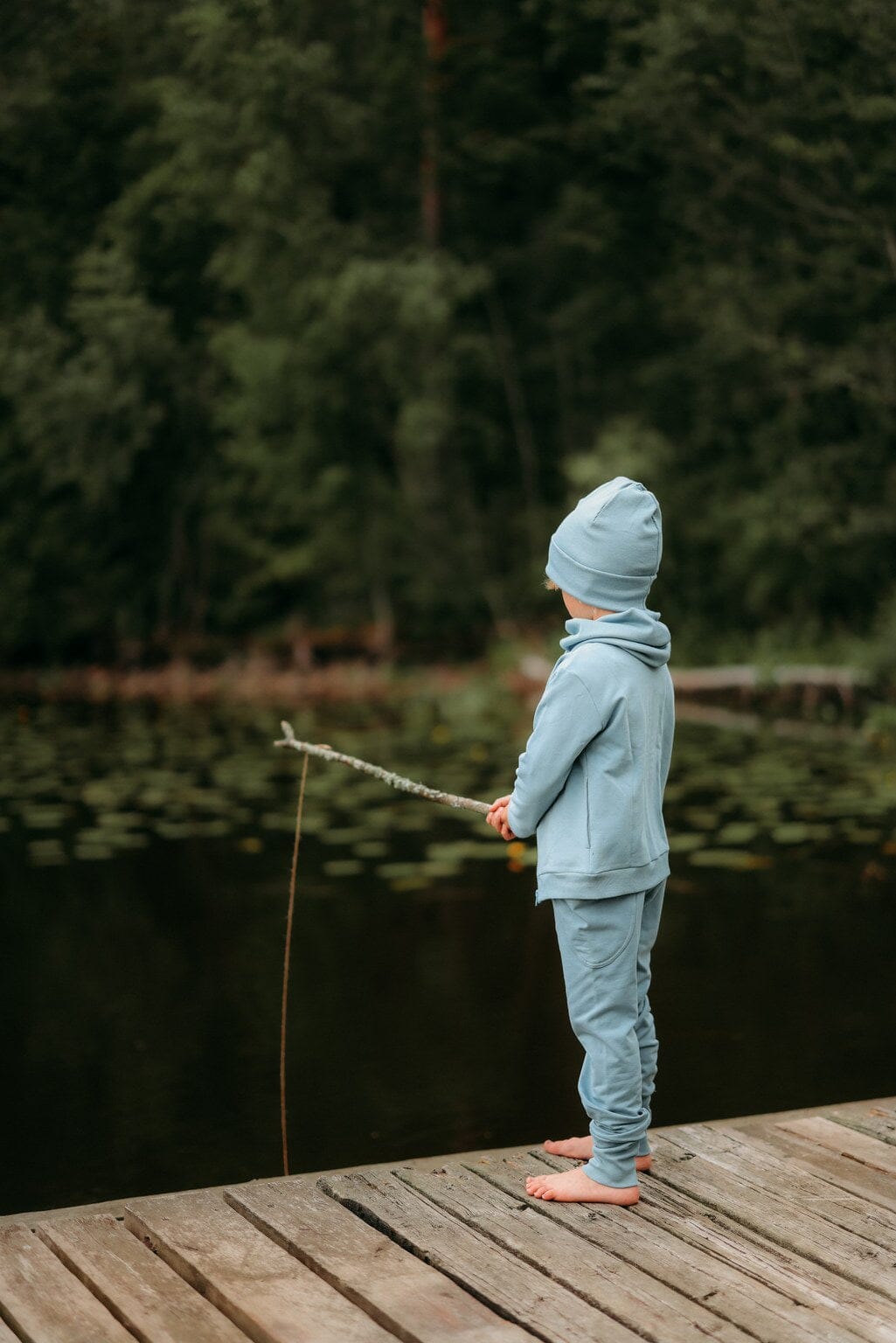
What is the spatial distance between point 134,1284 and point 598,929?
1.05 meters

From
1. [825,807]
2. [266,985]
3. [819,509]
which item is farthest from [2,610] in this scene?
[266,985]

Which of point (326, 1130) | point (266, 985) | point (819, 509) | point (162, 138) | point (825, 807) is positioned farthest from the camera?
point (162, 138)

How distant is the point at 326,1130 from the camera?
4625 millimetres

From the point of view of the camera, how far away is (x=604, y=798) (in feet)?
10.1

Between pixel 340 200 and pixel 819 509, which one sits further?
pixel 340 200

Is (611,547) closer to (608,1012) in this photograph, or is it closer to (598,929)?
(598,929)

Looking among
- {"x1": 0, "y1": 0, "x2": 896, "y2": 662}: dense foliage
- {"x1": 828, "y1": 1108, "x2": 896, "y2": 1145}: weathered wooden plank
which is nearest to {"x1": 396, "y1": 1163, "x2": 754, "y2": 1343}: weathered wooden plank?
{"x1": 828, "y1": 1108, "x2": 896, "y2": 1145}: weathered wooden plank

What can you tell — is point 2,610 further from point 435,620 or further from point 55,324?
point 435,620

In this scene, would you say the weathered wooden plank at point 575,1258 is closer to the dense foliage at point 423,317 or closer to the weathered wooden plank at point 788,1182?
the weathered wooden plank at point 788,1182

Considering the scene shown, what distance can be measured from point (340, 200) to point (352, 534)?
3605 millimetres

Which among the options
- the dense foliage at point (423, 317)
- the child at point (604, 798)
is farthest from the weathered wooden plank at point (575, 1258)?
the dense foliage at point (423, 317)

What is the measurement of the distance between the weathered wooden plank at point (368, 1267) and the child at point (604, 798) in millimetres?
397

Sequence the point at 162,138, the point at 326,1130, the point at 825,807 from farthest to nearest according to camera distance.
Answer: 1. the point at 162,138
2. the point at 825,807
3. the point at 326,1130

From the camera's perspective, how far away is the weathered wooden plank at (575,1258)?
105 inches
